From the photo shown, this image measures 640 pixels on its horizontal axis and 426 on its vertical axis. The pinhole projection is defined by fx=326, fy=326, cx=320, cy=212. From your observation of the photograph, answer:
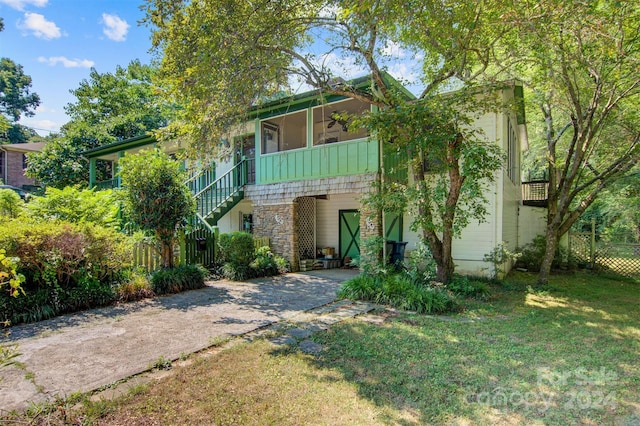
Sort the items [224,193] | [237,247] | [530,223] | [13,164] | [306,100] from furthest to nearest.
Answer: [13,164]
[530,223]
[224,193]
[306,100]
[237,247]

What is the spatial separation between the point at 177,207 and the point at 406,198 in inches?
211

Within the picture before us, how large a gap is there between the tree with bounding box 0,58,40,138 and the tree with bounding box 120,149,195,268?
143 feet

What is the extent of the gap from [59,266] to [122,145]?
11.8m

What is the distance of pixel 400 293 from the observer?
650 cm

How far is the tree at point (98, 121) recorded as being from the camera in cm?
1850

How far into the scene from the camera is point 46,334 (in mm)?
4688

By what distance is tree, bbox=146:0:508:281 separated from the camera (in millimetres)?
6039

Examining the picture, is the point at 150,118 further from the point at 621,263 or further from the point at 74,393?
the point at 621,263

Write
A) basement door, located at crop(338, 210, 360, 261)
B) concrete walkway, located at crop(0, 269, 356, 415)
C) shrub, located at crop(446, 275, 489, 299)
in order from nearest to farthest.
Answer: concrete walkway, located at crop(0, 269, 356, 415), shrub, located at crop(446, 275, 489, 299), basement door, located at crop(338, 210, 360, 261)

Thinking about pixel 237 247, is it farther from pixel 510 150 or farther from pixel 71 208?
pixel 510 150

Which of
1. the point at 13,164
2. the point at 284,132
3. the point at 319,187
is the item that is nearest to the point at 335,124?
the point at 284,132

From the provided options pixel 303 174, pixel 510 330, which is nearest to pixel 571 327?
pixel 510 330

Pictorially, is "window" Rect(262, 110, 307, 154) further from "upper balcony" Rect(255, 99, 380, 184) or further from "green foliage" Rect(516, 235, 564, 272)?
"green foliage" Rect(516, 235, 564, 272)

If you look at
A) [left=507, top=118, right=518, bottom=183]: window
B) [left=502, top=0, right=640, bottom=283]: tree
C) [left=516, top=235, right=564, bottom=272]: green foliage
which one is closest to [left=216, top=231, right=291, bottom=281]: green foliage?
[left=502, top=0, right=640, bottom=283]: tree
